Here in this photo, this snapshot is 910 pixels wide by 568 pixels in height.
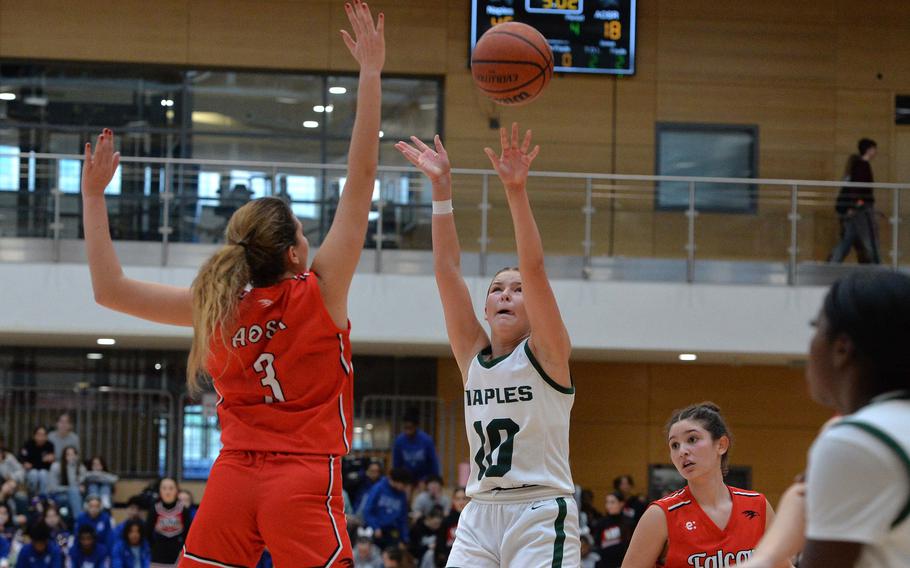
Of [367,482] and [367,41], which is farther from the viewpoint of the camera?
[367,482]

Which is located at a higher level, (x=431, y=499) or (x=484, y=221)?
(x=484, y=221)

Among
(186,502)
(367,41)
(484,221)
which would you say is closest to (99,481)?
(186,502)

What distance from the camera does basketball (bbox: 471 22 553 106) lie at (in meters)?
5.77

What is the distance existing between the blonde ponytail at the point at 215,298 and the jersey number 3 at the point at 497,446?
1.05 metres

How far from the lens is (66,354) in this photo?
16016mm

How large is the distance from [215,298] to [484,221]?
10.1 metres

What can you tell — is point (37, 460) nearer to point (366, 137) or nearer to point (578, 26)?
point (578, 26)

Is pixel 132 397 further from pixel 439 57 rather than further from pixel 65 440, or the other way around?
pixel 439 57

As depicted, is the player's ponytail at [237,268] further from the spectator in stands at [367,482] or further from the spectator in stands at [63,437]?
the spectator in stands at [63,437]

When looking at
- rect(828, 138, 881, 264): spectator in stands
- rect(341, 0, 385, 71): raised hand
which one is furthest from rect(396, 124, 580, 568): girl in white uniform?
rect(828, 138, 881, 264): spectator in stands

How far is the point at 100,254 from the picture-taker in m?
3.40

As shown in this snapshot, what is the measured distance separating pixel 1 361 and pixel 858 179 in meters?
11.1

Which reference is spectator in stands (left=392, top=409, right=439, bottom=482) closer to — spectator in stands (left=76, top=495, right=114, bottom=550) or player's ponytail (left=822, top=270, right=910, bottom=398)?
spectator in stands (left=76, top=495, right=114, bottom=550)

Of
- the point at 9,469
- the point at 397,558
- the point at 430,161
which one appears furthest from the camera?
the point at 9,469
